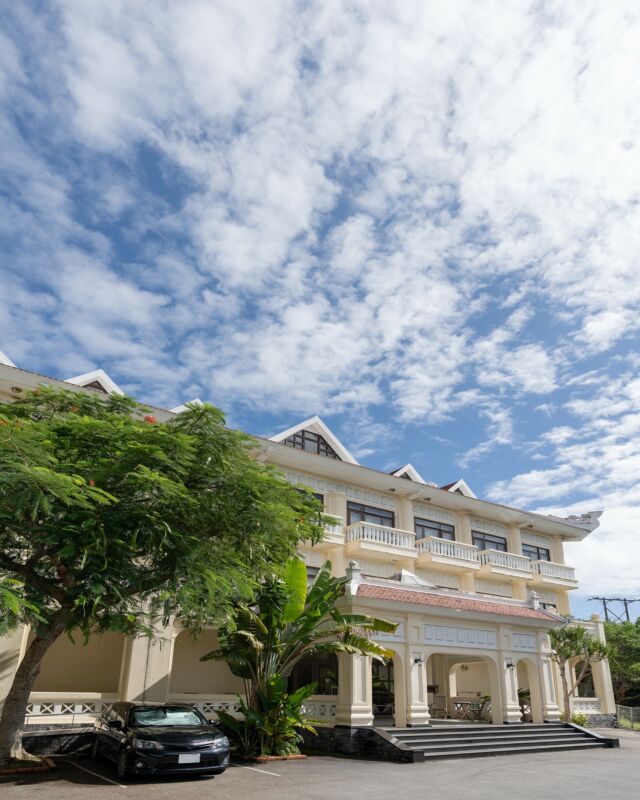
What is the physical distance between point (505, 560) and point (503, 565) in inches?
12.0

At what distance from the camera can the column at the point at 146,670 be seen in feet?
53.0

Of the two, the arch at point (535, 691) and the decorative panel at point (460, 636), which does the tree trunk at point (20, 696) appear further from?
the arch at point (535, 691)

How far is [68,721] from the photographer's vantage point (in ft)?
48.6

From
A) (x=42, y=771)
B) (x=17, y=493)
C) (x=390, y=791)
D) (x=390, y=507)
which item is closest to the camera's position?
(x=17, y=493)

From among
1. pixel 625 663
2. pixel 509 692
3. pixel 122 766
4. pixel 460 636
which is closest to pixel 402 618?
pixel 460 636

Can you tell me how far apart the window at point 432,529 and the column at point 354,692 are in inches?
468

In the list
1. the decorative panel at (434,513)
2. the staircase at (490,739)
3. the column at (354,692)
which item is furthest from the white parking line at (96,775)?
the decorative panel at (434,513)

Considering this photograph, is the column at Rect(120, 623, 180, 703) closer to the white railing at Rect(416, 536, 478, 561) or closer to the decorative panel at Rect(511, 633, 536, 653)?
the decorative panel at Rect(511, 633, 536, 653)

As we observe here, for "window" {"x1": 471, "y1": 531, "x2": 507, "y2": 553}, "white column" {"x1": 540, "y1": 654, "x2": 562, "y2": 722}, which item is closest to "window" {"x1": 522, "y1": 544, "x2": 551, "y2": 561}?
"window" {"x1": 471, "y1": 531, "x2": 507, "y2": 553}

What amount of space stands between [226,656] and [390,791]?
5573 millimetres

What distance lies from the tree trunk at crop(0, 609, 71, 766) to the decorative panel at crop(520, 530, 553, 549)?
2452 centimetres

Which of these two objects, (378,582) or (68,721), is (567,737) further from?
(68,721)

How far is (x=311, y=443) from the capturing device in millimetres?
26016

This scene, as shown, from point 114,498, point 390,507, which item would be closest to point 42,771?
point 114,498
